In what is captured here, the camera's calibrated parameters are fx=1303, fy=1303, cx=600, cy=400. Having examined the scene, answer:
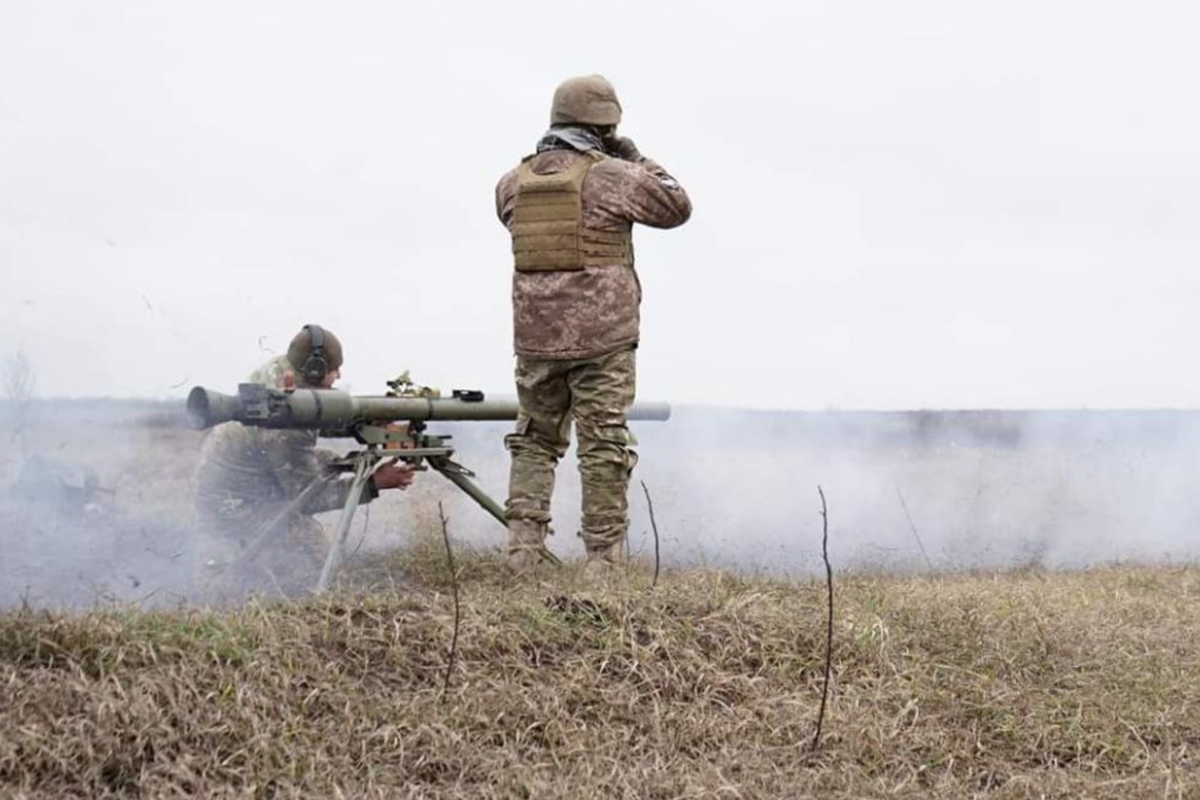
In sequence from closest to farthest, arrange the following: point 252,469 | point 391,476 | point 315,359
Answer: point 391,476 → point 315,359 → point 252,469

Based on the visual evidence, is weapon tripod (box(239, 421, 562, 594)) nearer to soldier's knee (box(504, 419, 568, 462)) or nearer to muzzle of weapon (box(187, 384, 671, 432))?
muzzle of weapon (box(187, 384, 671, 432))

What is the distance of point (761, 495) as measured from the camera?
10.4 meters

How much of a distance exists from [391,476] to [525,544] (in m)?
0.82

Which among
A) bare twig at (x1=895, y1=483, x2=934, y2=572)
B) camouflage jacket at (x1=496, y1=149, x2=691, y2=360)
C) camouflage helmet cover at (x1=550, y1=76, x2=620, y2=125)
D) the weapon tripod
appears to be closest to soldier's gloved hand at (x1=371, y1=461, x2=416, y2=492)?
the weapon tripod

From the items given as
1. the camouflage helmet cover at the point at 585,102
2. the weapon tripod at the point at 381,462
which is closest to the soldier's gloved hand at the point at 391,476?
the weapon tripod at the point at 381,462

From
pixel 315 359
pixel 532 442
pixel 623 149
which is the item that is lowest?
pixel 532 442

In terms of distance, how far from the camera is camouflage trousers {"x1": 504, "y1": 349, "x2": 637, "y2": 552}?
215 inches

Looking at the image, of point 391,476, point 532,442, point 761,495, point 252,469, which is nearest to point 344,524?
point 391,476

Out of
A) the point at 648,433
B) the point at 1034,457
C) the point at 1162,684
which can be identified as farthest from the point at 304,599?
the point at 1034,457

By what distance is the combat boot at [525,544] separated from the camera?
18.3 feet

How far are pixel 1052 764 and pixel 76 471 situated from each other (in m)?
4.34

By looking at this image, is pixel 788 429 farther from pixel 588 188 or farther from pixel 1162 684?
pixel 1162 684

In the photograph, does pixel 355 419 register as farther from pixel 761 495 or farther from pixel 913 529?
pixel 761 495

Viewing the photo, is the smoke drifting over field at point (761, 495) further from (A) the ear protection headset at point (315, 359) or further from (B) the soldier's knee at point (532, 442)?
(B) the soldier's knee at point (532, 442)
